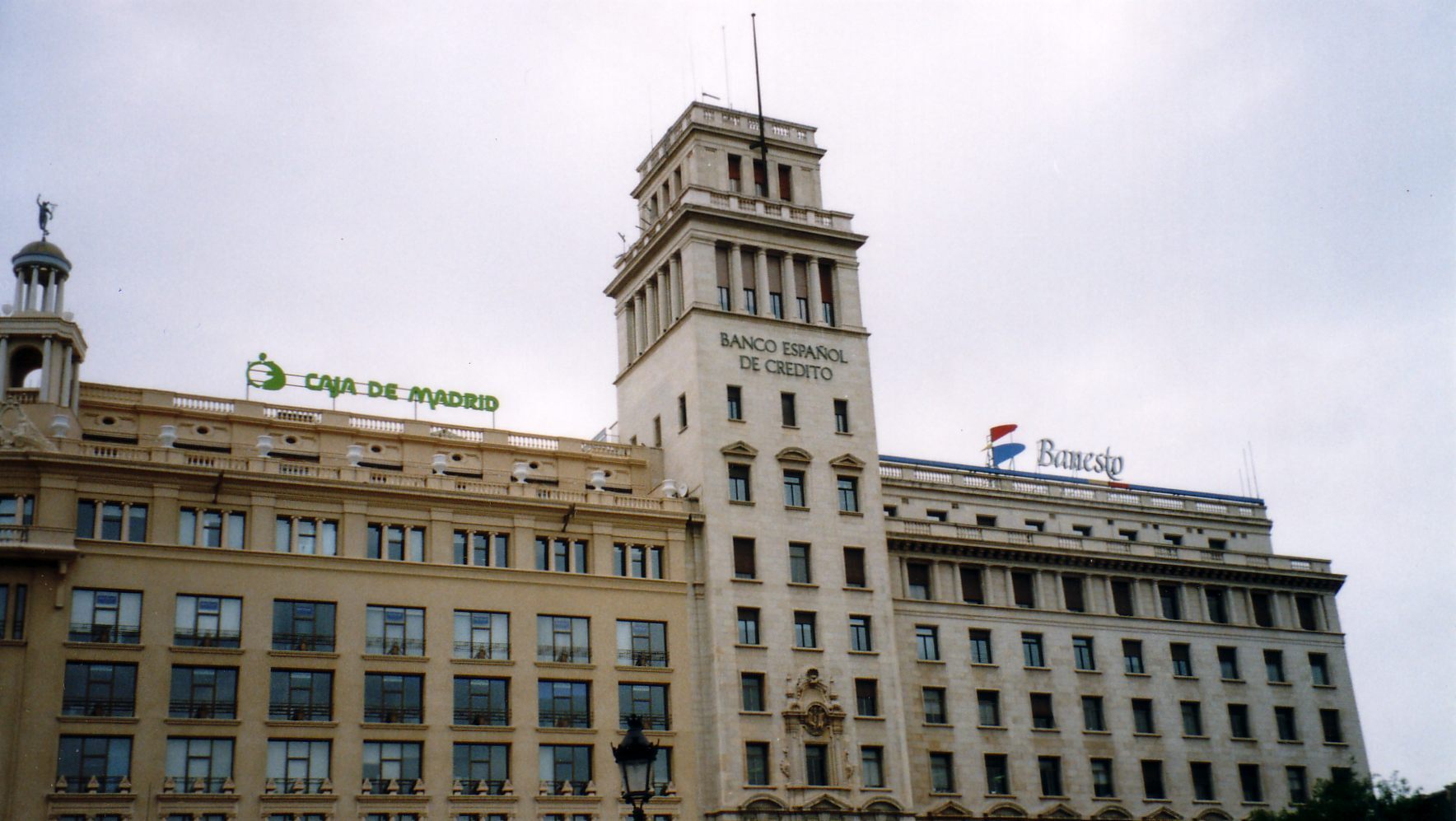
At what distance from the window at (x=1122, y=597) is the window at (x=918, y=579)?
11711 millimetres

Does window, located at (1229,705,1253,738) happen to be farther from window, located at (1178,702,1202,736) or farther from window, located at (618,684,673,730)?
window, located at (618,684,673,730)

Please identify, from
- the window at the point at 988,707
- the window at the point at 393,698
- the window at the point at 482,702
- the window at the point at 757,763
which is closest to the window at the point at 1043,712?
the window at the point at 988,707

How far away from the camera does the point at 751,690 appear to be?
2982 inches

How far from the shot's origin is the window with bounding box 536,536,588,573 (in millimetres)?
74688

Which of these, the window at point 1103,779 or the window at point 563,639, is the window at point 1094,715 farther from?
the window at point 563,639

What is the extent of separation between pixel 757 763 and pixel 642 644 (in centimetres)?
751

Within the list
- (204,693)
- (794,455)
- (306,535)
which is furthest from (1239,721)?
(204,693)

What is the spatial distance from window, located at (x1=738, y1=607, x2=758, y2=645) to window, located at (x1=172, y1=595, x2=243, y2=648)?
22.7m

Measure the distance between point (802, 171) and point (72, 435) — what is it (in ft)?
134

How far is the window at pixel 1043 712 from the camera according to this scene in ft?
275

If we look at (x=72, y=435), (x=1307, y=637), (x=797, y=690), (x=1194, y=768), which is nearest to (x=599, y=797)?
Answer: (x=797, y=690)

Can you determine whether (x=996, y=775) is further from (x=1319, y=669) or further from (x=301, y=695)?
(x=301, y=695)

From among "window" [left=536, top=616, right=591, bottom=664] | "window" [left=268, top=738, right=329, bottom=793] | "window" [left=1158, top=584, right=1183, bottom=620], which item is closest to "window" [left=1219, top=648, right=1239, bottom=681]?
"window" [left=1158, top=584, right=1183, bottom=620]

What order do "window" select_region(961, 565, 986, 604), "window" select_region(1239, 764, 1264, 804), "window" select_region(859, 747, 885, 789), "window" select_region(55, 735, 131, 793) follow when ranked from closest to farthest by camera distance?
"window" select_region(55, 735, 131, 793)
"window" select_region(859, 747, 885, 789)
"window" select_region(961, 565, 986, 604)
"window" select_region(1239, 764, 1264, 804)
